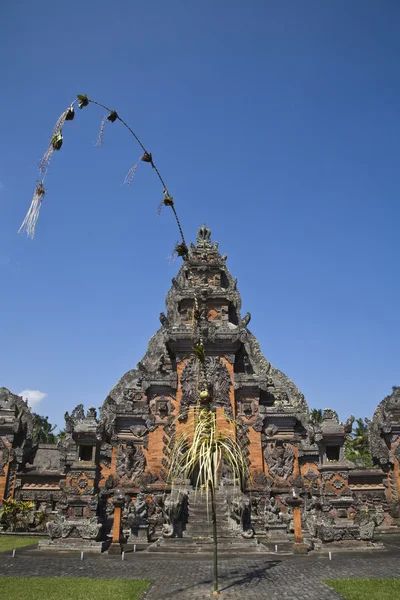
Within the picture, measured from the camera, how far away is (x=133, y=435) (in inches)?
837

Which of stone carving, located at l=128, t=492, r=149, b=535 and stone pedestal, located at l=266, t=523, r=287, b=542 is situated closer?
stone pedestal, located at l=266, t=523, r=287, b=542

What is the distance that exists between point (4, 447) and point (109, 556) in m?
12.1

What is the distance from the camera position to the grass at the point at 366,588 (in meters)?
8.62

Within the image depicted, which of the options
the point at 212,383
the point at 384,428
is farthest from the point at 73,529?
the point at 384,428

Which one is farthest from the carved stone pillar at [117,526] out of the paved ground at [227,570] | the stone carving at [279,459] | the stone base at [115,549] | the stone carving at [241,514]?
the stone carving at [279,459]

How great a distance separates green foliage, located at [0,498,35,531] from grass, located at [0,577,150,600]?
12307mm

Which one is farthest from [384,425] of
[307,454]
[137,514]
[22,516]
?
[22,516]

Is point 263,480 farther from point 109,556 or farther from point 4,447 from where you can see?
point 4,447

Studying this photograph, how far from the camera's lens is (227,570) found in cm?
1117

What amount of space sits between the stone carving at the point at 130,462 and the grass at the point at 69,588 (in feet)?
32.5

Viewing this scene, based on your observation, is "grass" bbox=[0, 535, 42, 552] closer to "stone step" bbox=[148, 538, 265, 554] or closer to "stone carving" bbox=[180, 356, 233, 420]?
"stone step" bbox=[148, 538, 265, 554]

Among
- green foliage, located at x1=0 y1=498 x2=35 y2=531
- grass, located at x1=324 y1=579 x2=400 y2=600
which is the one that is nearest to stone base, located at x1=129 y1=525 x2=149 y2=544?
green foliage, located at x1=0 y1=498 x2=35 y2=531

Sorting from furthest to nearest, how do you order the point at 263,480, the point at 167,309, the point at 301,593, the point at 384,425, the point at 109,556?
the point at 167,309
the point at 384,425
the point at 263,480
the point at 109,556
the point at 301,593

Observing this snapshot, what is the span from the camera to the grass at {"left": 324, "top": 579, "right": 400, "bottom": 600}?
8.62m
